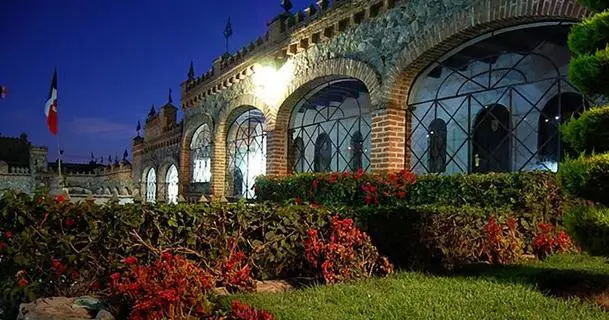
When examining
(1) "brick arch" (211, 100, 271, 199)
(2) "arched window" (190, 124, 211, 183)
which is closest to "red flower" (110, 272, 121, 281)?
(1) "brick arch" (211, 100, 271, 199)

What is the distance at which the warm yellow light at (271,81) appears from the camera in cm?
1138

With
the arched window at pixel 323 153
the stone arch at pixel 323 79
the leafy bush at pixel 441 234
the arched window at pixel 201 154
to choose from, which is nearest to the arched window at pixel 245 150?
the arched window at pixel 201 154

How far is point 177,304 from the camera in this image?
127 inches

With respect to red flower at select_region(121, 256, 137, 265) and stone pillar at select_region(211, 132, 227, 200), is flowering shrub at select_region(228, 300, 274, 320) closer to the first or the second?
red flower at select_region(121, 256, 137, 265)

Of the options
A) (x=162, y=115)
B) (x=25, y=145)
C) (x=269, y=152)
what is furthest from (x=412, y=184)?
(x=25, y=145)

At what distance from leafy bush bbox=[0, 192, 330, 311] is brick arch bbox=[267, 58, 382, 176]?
506 centimetres

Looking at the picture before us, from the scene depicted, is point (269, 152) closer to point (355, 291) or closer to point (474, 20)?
point (474, 20)

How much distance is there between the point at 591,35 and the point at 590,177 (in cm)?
118

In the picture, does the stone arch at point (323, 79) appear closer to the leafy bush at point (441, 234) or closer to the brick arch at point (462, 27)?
the brick arch at point (462, 27)

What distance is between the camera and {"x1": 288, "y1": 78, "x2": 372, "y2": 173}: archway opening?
37.9 feet

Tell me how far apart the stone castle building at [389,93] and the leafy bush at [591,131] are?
2.74 m

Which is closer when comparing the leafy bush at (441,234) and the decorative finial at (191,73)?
the leafy bush at (441,234)

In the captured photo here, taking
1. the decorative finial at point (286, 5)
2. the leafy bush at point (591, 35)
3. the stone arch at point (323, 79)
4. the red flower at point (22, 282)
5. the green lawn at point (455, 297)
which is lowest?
the green lawn at point (455, 297)

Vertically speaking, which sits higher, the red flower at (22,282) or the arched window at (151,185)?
the arched window at (151,185)
